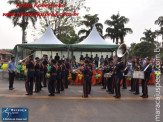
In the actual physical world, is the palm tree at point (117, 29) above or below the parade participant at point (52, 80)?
above

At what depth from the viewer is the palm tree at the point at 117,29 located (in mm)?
40850

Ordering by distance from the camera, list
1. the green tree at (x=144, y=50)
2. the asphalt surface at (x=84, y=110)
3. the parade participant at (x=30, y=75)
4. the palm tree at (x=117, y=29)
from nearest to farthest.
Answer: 1. the asphalt surface at (x=84, y=110)
2. the parade participant at (x=30, y=75)
3. the palm tree at (x=117, y=29)
4. the green tree at (x=144, y=50)

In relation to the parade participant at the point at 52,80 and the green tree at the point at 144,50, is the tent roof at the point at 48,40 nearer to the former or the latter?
the parade participant at the point at 52,80

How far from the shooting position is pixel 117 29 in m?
41.1

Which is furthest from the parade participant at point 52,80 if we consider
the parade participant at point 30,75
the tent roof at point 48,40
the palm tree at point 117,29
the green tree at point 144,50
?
the green tree at point 144,50

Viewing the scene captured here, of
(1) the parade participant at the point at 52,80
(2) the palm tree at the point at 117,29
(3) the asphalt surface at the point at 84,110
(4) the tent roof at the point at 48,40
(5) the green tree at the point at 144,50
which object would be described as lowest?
(3) the asphalt surface at the point at 84,110

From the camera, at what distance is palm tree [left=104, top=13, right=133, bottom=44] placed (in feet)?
134

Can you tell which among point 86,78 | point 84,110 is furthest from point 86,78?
point 84,110

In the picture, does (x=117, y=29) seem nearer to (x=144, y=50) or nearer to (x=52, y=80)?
(x=144, y=50)

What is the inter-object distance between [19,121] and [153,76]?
11.5m

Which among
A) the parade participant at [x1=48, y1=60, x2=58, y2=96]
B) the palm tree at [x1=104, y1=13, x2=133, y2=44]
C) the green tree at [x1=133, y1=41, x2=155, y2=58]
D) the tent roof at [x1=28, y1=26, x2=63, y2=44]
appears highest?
the palm tree at [x1=104, y1=13, x2=133, y2=44]

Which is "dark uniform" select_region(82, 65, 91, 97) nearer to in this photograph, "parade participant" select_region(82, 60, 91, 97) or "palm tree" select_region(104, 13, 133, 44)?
"parade participant" select_region(82, 60, 91, 97)

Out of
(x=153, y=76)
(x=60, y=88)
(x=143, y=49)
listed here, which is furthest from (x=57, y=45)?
(x=143, y=49)

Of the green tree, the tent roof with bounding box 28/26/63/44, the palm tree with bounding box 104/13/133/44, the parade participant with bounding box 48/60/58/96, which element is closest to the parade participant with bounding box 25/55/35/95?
the parade participant with bounding box 48/60/58/96
